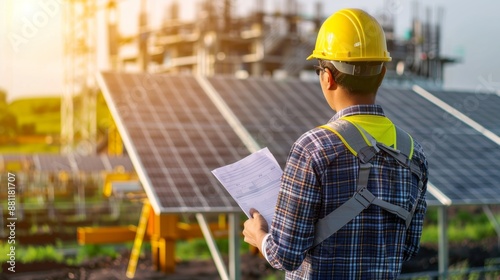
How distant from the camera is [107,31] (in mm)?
28688

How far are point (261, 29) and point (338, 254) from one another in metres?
35.7

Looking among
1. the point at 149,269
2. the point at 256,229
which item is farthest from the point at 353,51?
the point at 149,269

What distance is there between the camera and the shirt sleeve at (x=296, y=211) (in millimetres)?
2445

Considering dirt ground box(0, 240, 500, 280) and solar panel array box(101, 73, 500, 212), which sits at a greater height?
solar panel array box(101, 73, 500, 212)

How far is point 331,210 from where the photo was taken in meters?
2.49

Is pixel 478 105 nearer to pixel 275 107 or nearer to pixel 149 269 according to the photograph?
pixel 275 107

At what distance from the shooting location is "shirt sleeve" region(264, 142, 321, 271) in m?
2.45

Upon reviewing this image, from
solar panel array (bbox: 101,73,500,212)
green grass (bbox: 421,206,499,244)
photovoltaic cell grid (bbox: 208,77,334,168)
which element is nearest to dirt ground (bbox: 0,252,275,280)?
photovoltaic cell grid (bbox: 208,77,334,168)

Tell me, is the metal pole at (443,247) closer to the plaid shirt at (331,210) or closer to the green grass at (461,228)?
the plaid shirt at (331,210)

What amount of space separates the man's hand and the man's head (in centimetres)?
53

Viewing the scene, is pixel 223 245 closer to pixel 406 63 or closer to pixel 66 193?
pixel 66 193

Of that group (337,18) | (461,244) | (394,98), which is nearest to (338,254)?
(337,18)

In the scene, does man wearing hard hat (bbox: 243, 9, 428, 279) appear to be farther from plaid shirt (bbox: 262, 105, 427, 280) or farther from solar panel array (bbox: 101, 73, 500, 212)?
solar panel array (bbox: 101, 73, 500, 212)

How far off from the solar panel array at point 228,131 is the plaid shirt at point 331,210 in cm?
357
